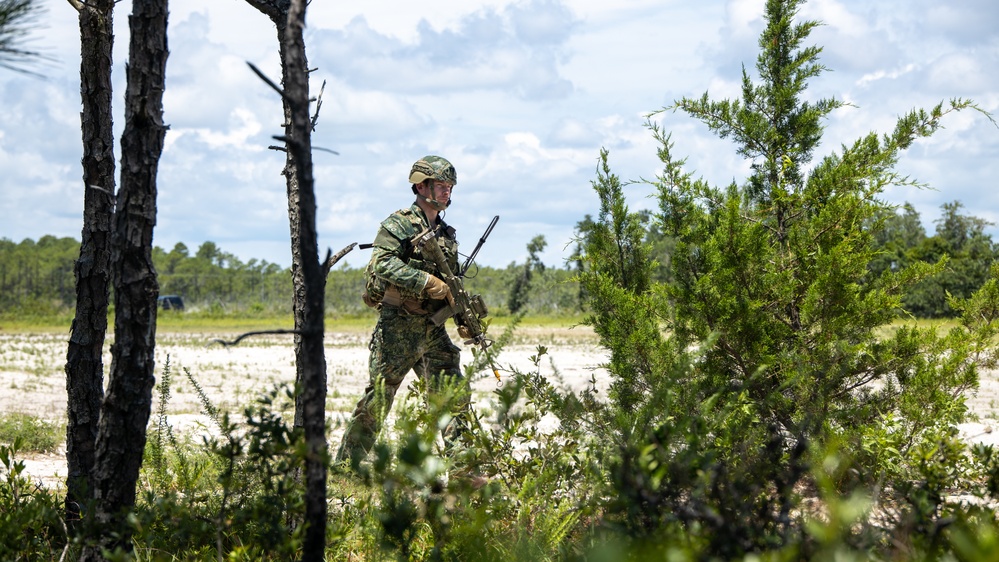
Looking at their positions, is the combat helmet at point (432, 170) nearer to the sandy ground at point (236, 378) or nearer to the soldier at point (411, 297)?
the soldier at point (411, 297)

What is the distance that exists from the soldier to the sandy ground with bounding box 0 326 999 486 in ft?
1.73

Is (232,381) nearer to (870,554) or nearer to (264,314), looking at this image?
(870,554)

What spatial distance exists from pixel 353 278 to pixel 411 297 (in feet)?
209

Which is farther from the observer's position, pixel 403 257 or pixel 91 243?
pixel 403 257

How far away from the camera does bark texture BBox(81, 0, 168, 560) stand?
301cm

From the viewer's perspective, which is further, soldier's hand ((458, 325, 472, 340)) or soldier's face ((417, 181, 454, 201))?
soldier's hand ((458, 325, 472, 340))

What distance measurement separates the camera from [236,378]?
14250 mm

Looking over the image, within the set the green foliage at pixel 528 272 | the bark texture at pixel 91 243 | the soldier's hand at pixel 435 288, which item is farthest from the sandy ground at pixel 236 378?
the green foliage at pixel 528 272

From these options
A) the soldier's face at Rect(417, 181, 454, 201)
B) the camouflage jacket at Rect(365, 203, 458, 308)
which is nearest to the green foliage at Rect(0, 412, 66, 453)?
the camouflage jacket at Rect(365, 203, 458, 308)

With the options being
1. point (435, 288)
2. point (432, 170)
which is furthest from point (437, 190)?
point (435, 288)

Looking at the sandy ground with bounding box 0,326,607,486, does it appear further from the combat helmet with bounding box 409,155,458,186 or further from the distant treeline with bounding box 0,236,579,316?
the distant treeline with bounding box 0,236,579,316

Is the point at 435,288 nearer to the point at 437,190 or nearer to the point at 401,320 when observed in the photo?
the point at 401,320

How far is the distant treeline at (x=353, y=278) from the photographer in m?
25.9

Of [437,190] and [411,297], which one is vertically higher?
[437,190]
